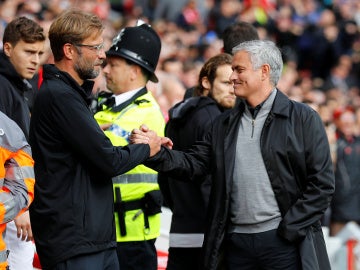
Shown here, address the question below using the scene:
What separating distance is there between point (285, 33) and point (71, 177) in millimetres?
15136

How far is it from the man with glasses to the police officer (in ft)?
2.60

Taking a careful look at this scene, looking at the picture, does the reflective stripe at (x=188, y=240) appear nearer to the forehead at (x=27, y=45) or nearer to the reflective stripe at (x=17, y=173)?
the forehead at (x=27, y=45)

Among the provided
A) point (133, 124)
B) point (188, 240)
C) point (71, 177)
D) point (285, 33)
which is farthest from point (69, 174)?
point (285, 33)

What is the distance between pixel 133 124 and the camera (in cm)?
609

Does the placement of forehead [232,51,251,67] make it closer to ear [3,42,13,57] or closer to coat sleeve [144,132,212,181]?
coat sleeve [144,132,212,181]

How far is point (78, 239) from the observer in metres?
5.02

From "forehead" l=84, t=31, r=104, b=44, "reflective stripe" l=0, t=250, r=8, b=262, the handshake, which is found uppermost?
"forehead" l=84, t=31, r=104, b=44

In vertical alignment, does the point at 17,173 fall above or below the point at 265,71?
below

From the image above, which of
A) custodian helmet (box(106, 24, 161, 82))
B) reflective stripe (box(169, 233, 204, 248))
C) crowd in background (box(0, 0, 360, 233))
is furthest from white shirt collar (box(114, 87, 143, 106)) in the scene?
crowd in background (box(0, 0, 360, 233))

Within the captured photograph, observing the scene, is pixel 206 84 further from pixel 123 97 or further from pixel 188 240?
pixel 188 240

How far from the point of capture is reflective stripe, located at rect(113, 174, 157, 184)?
6.03 meters

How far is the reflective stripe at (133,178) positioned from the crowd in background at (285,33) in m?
7.63

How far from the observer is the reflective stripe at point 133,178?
6.03 metres

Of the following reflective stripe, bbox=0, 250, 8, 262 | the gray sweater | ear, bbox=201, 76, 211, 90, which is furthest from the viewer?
ear, bbox=201, 76, 211, 90
